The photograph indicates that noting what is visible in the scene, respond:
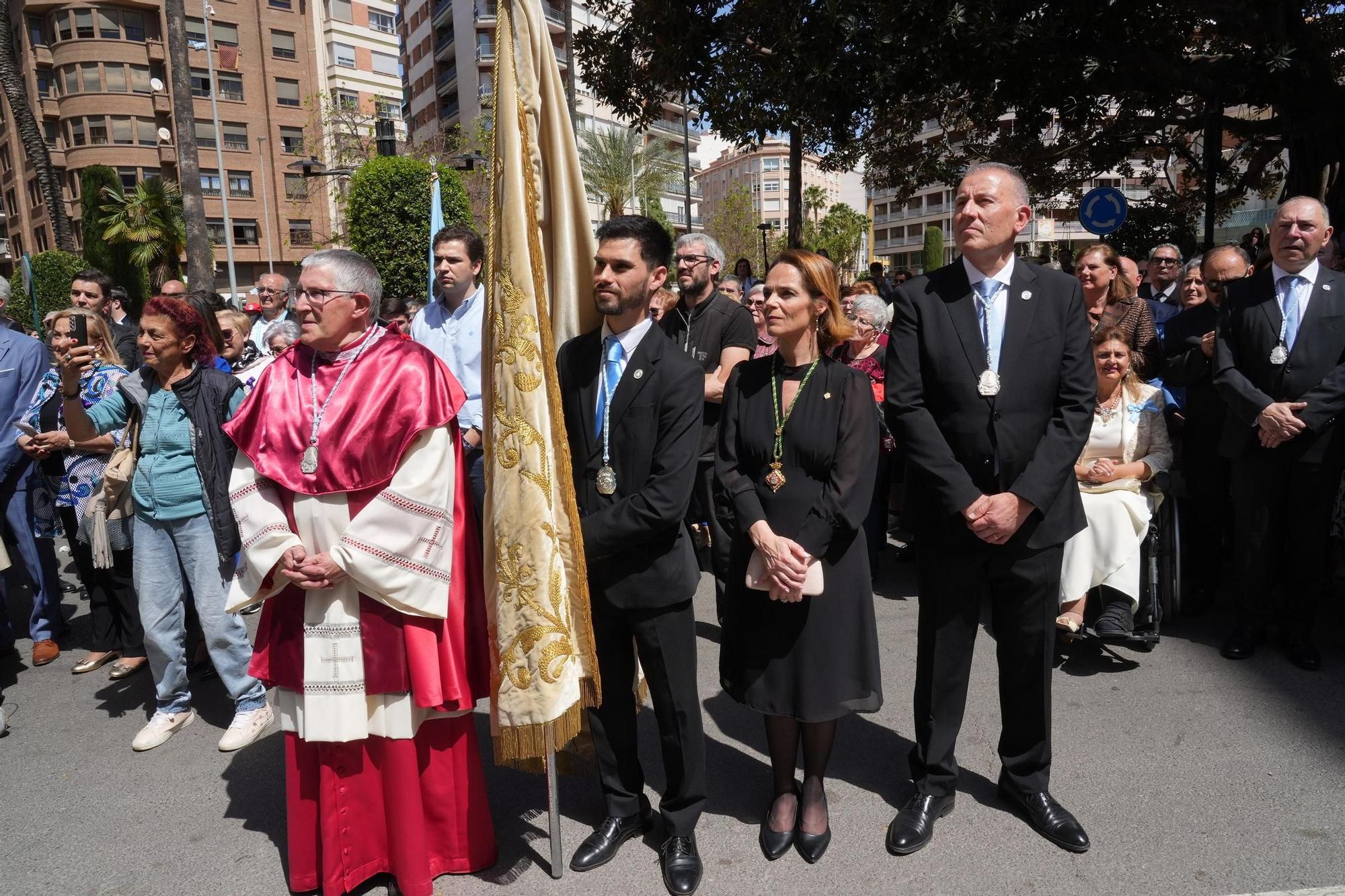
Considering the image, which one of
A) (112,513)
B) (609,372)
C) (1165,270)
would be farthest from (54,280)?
(609,372)

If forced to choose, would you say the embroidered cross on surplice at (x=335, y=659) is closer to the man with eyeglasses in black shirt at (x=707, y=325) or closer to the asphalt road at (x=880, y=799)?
the asphalt road at (x=880, y=799)

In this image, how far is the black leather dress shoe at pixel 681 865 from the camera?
292 centimetres

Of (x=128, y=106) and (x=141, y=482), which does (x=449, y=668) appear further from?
(x=128, y=106)

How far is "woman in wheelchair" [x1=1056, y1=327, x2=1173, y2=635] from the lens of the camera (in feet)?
15.2

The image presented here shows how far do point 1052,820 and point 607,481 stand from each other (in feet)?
6.50

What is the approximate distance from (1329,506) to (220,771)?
5.45 m

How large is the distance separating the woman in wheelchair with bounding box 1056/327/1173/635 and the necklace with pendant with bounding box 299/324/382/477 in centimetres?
352

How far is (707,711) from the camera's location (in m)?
4.26

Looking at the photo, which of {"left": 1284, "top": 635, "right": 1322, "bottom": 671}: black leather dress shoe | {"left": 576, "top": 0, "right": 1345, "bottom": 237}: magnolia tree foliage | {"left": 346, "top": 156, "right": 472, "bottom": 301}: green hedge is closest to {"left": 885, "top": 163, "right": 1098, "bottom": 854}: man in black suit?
{"left": 1284, "top": 635, "right": 1322, "bottom": 671}: black leather dress shoe

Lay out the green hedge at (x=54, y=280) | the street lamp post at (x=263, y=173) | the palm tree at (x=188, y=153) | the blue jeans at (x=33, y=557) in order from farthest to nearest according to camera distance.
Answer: the street lamp post at (x=263, y=173)
the green hedge at (x=54, y=280)
the palm tree at (x=188, y=153)
the blue jeans at (x=33, y=557)

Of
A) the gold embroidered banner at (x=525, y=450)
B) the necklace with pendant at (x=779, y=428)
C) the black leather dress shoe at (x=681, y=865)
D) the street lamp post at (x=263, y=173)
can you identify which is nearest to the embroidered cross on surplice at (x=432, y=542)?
the gold embroidered banner at (x=525, y=450)

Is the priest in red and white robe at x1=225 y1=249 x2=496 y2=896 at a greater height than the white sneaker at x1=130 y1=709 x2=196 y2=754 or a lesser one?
greater

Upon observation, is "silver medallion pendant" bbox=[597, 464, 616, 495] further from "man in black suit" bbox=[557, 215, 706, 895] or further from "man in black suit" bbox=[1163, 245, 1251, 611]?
"man in black suit" bbox=[1163, 245, 1251, 611]

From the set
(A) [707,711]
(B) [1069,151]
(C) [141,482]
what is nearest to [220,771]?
(C) [141,482]
